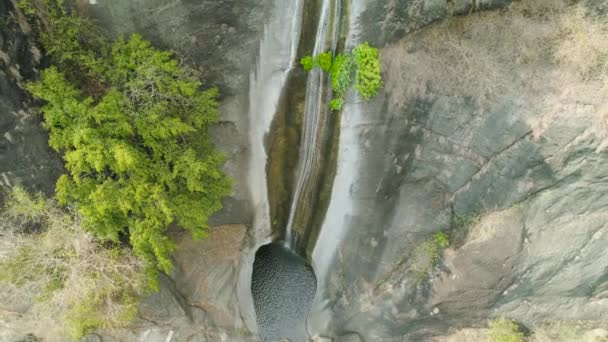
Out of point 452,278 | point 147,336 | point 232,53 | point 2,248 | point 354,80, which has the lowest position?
point 147,336

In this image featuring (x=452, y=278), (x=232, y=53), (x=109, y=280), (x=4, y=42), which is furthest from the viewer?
(x=232, y=53)

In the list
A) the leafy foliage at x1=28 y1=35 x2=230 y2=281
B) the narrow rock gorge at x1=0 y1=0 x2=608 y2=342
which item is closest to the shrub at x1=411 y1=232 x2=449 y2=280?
the narrow rock gorge at x1=0 y1=0 x2=608 y2=342

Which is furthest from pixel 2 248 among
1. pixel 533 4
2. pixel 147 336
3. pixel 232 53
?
pixel 533 4

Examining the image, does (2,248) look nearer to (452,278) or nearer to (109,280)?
(109,280)

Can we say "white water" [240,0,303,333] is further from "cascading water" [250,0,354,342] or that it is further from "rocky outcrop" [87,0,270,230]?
"rocky outcrop" [87,0,270,230]

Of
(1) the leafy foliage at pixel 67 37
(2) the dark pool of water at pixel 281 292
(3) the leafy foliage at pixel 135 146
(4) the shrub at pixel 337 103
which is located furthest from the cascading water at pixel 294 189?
(1) the leafy foliage at pixel 67 37

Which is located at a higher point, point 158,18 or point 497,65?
point 158,18
